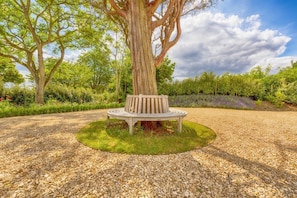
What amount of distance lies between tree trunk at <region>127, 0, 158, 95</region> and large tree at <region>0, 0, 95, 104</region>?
6752 mm

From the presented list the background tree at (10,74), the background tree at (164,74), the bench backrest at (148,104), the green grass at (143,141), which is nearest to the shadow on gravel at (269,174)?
the green grass at (143,141)

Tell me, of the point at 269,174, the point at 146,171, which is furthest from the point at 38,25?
the point at 269,174

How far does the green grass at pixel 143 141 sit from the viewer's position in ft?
9.30

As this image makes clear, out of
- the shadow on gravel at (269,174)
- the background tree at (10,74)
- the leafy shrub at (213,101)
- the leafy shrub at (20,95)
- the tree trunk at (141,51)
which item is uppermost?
the background tree at (10,74)

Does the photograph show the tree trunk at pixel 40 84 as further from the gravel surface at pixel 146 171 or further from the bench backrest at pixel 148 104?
the bench backrest at pixel 148 104

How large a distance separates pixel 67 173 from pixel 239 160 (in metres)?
2.59

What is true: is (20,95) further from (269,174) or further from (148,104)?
(269,174)

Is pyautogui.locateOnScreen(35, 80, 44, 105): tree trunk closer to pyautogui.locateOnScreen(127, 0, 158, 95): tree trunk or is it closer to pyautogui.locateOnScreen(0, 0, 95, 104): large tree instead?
pyautogui.locateOnScreen(0, 0, 95, 104): large tree

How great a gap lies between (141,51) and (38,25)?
985cm

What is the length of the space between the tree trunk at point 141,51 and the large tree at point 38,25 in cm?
675

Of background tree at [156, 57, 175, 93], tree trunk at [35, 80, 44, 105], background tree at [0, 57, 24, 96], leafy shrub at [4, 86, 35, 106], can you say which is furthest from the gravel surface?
background tree at [0, 57, 24, 96]

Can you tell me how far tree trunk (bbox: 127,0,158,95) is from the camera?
4.10 m

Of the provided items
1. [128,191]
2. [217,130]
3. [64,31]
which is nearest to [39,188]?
[128,191]

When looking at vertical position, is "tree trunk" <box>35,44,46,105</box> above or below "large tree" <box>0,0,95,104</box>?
below
